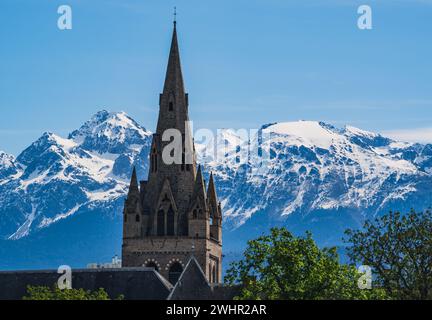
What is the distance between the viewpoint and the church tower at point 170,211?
6299 inches

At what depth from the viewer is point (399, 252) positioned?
98625 millimetres

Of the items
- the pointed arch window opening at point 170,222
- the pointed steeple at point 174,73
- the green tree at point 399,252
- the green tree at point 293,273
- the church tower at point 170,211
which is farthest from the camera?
the pointed steeple at point 174,73

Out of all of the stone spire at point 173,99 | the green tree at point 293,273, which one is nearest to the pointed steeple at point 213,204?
the stone spire at point 173,99

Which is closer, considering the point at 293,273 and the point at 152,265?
the point at 293,273

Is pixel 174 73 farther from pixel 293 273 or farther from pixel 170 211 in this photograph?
pixel 293 273

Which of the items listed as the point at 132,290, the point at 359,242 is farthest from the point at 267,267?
the point at 132,290

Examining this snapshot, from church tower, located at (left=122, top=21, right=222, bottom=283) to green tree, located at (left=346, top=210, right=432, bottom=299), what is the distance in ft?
200

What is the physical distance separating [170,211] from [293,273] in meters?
61.3

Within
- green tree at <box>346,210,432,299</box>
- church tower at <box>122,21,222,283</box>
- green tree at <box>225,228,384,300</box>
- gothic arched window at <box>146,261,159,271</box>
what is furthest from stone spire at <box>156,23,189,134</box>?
green tree at <box>346,210,432,299</box>

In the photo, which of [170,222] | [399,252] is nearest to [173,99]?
[170,222]

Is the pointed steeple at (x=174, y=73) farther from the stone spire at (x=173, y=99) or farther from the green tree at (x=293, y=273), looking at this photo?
the green tree at (x=293, y=273)

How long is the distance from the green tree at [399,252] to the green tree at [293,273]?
2.14 meters

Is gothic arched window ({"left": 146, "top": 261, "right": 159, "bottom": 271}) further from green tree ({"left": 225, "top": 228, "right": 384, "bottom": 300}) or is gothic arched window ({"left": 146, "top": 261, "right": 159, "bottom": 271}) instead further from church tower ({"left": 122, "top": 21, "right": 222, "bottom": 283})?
green tree ({"left": 225, "top": 228, "right": 384, "bottom": 300})
